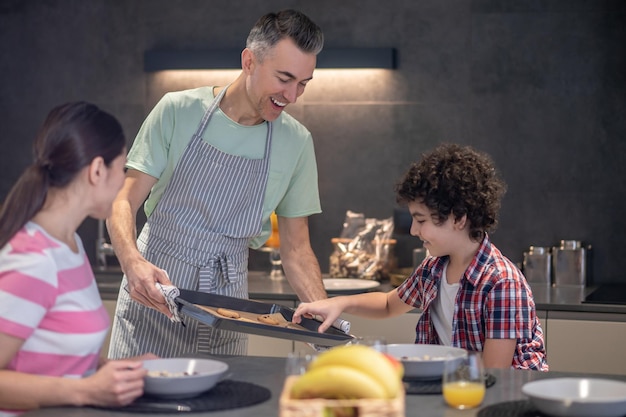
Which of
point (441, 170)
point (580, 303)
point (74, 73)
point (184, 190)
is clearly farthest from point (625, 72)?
point (74, 73)

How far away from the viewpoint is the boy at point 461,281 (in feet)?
7.68

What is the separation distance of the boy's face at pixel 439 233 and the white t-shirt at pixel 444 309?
91 millimetres

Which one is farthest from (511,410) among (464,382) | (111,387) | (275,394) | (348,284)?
(348,284)

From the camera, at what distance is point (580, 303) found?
342cm

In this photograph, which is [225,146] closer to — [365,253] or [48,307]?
[48,307]

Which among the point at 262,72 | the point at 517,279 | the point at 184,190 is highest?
the point at 262,72

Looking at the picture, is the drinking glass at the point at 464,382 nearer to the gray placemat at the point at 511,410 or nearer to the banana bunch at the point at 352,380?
the gray placemat at the point at 511,410

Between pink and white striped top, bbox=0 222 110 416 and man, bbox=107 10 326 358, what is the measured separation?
77cm

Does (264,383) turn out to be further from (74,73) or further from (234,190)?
(74,73)

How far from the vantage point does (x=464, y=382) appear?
1718 mm

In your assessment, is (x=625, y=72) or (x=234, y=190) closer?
(x=234, y=190)

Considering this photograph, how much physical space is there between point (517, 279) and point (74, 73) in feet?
8.87

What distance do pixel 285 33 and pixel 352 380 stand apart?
5.16 ft

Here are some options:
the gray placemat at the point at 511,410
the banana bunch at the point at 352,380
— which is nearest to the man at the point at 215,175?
the gray placemat at the point at 511,410
